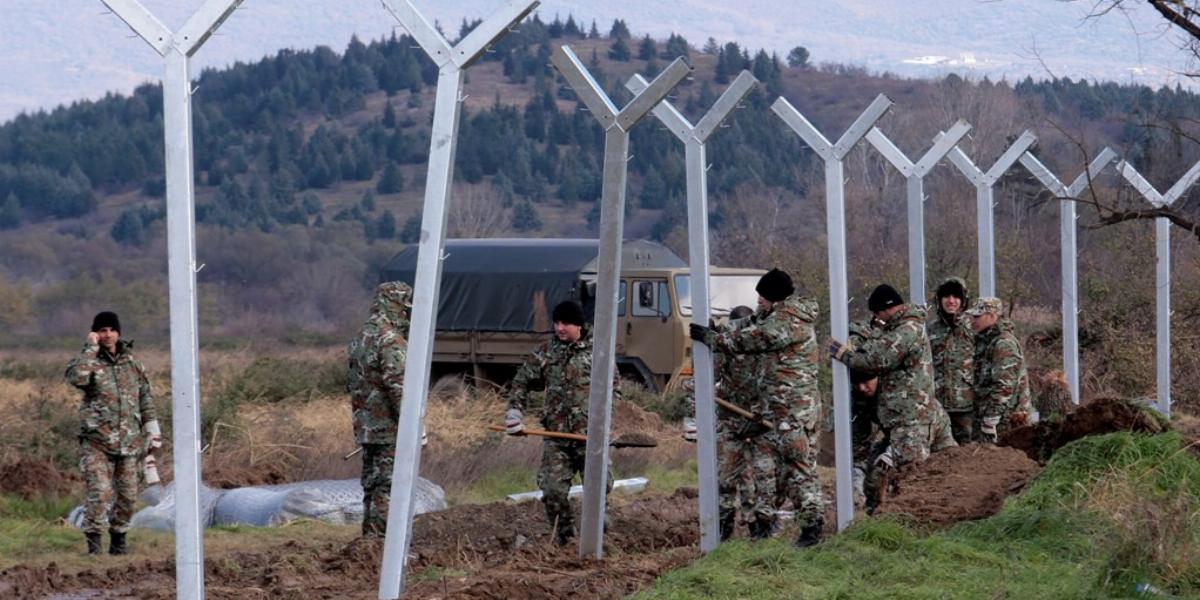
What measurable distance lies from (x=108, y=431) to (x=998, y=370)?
6537 mm

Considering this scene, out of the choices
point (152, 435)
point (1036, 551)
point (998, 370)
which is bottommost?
point (1036, 551)

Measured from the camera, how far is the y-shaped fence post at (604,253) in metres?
9.13

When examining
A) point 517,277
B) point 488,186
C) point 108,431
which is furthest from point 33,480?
point 488,186

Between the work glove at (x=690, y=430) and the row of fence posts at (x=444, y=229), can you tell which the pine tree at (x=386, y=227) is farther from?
the work glove at (x=690, y=430)

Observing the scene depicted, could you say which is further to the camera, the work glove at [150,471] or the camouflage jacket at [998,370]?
the camouflage jacket at [998,370]

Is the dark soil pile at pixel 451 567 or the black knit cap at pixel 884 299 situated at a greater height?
the black knit cap at pixel 884 299

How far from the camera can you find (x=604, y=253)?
9469 mm

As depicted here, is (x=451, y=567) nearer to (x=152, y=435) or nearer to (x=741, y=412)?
(x=741, y=412)

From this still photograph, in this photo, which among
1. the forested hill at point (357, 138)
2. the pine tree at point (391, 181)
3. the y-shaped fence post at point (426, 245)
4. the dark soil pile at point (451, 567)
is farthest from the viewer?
the pine tree at point (391, 181)

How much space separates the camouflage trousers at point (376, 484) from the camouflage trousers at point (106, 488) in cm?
180

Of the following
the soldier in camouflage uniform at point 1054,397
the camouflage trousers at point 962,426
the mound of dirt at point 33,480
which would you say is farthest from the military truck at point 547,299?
the mound of dirt at point 33,480

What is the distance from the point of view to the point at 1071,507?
31.3 ft

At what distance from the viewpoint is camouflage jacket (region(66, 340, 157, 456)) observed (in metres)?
11.6

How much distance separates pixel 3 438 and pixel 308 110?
2546 inches
